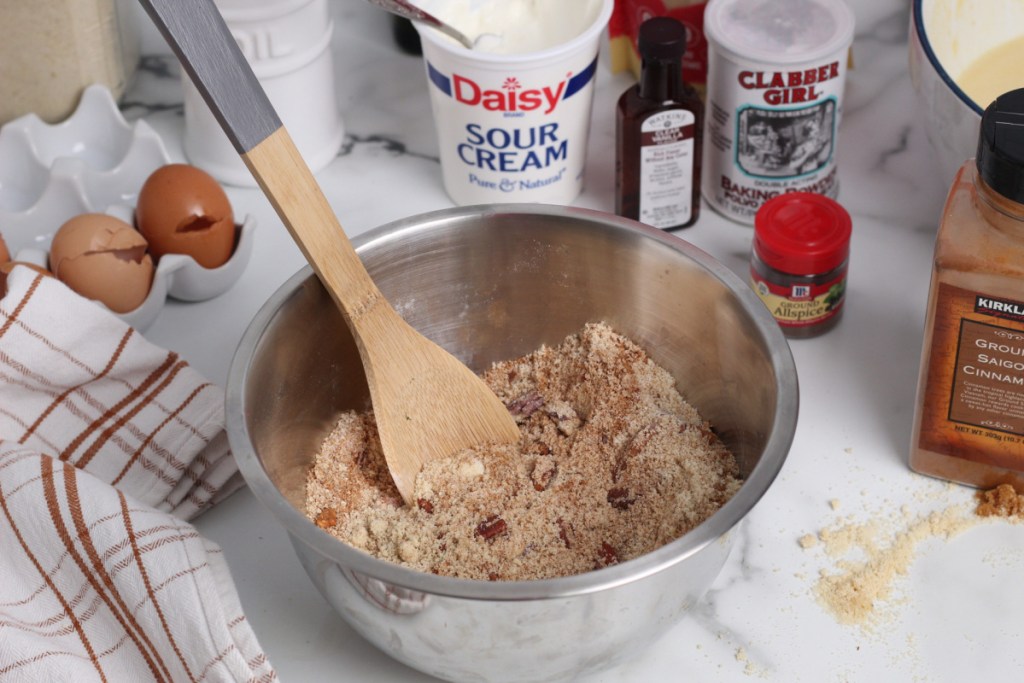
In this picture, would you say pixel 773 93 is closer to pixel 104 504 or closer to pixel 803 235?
pixel 803 235

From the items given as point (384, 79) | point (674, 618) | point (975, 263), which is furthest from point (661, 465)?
point (384, 79)

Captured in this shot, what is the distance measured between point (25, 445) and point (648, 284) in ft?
1.84

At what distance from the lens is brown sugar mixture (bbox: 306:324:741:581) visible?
38.7 inches

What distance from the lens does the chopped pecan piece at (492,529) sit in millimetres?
989

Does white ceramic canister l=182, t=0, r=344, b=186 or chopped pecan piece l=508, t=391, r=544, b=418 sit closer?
chopped pecan piece l=508, t=391, r=544, b=418

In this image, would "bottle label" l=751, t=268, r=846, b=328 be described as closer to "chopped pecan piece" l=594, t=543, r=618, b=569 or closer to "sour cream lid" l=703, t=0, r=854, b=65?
"sour cream lid" l=703, t=0, r=854, b=65

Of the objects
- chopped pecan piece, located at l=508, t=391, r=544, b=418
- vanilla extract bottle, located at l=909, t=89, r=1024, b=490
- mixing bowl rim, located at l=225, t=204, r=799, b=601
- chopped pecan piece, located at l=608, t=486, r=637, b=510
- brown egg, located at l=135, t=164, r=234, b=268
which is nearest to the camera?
mixing bowl rim, located at l=225, t=204, r=799, b=601

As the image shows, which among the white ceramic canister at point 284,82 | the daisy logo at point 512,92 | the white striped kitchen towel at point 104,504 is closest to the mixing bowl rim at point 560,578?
the white striped kitchen towel at point 104,504

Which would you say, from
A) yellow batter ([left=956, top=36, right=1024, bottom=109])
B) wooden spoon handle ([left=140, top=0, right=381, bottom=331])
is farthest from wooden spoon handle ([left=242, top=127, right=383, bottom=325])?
yellow batter ([left=956, top=36, right=1024, bottom=109])

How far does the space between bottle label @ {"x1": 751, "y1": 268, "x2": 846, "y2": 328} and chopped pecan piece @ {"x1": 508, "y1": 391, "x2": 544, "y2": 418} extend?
24cm

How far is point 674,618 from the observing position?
911 mm

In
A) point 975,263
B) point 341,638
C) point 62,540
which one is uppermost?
point 975,263

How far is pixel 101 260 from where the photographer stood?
1.19 meters

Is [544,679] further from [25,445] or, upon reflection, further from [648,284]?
[25,445]
